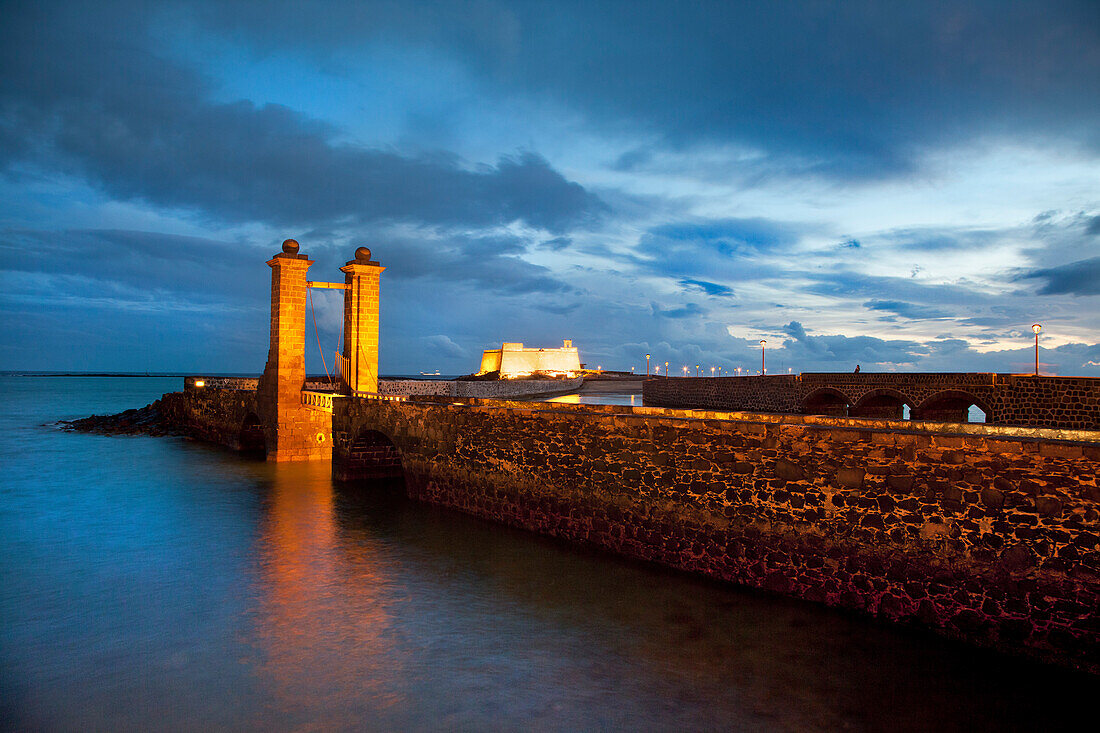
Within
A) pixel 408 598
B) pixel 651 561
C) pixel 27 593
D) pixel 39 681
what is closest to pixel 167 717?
pixel 39 681

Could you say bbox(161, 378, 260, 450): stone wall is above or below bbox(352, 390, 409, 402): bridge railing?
below

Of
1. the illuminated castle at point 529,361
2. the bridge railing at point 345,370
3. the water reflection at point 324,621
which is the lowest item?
the water reflection at point 324,621

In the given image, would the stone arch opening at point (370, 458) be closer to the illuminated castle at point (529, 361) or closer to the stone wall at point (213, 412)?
the stone wall at point (213, 412)

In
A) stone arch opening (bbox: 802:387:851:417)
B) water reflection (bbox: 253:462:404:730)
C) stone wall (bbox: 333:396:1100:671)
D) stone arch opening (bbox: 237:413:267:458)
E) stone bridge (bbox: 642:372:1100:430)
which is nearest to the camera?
stone wall (bbox: 333:396:1100:671)

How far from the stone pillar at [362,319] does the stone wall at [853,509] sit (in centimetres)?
1025

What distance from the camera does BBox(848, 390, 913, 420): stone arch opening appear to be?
20173 millimetres

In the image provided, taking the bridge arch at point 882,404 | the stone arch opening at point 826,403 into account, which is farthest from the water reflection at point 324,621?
the stone arch opening at point 826,403

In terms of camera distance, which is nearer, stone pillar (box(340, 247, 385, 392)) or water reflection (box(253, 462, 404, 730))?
water reflection (box(253, 462, 404, 730))

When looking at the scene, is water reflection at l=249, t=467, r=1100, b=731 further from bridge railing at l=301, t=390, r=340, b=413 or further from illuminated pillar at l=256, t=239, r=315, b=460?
illuminated pillar at l=256, t=239, r=315, b=460

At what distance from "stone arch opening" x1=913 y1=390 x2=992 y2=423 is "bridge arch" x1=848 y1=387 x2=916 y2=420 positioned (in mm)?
521

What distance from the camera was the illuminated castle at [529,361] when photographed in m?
61.8

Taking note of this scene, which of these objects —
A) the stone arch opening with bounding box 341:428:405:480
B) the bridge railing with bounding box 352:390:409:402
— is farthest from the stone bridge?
the stone arch opening with bounding box 341:428:405:480

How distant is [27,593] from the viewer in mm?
9992

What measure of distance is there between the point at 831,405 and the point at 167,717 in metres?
24.7
